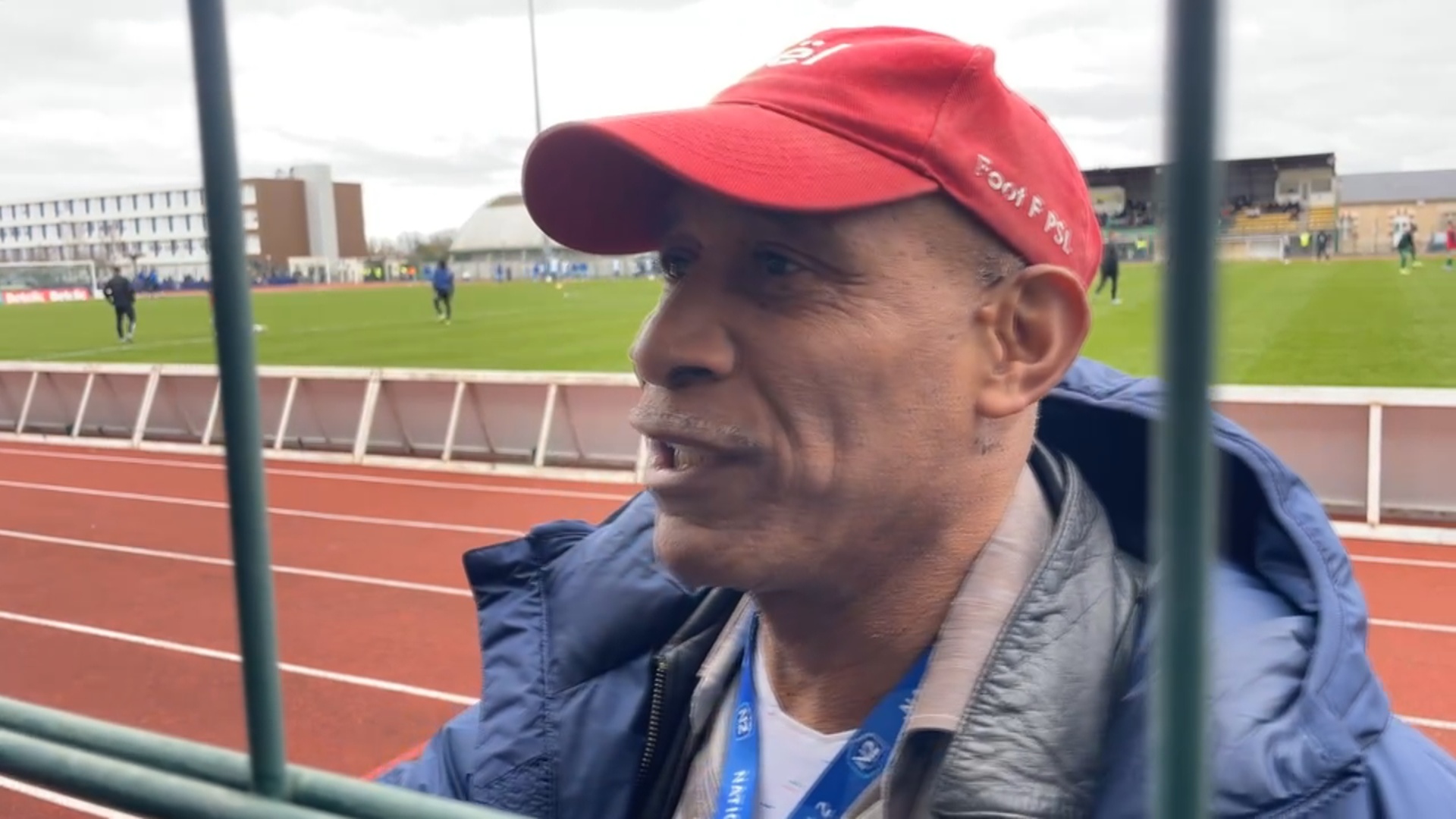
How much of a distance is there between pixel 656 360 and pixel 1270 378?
1238 cm

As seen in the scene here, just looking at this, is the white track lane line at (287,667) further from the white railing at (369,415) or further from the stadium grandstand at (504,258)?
the stadium grandstand at (504,258)

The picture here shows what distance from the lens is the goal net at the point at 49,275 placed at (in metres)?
44.8

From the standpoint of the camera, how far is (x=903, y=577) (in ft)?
3.49

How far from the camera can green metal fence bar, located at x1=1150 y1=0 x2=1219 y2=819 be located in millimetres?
402

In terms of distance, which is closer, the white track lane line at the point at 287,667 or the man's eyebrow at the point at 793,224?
the man's eyebrow at the point at 793,224

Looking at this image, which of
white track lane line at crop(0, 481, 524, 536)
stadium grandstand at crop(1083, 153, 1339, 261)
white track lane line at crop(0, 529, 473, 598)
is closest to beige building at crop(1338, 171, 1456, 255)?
stadium grandstand at crop(1083, 153, 1339, 261)

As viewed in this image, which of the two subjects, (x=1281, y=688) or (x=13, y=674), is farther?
(x=13, y=674)

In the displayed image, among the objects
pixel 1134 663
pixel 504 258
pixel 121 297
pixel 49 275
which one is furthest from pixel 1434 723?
pixel 504 258

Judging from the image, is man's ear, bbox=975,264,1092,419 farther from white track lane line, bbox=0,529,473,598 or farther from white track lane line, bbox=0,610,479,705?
white track lane line, bbox=0,529,473,598

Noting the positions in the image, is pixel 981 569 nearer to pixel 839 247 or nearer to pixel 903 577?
pixel 903 577

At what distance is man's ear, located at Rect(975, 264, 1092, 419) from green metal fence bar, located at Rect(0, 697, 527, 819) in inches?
23.5

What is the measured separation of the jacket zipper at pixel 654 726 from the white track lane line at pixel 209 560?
4994mm

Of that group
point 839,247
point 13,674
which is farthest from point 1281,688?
point 13,674

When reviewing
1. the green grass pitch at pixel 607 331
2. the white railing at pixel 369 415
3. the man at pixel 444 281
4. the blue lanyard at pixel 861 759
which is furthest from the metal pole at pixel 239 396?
the man at pixel 444 281
